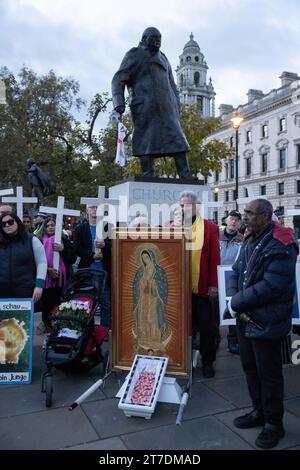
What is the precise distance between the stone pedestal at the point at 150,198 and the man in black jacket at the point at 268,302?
9.13 feet

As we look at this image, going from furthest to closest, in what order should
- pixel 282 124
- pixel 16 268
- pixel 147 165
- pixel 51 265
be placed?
1. pixel 282 124
2. pixel 147 165
3. pixel 51 265
4. pixel 16 268

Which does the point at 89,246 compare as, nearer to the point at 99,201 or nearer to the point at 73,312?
the point at 99,201

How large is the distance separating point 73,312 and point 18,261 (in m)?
0.84

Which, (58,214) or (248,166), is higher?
(248,166)

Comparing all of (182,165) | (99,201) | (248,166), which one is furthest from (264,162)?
(99,201)

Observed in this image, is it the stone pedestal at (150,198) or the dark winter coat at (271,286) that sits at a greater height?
the stone pedestal at (150,198)

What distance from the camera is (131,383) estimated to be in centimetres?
358

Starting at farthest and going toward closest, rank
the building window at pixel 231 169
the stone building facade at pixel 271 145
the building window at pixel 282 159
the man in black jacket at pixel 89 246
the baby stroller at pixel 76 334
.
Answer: the building window at pixel 231 169, the building window at pixel 282 159, the stone building facade at pixel 271 145, the man in black jacket at pixel 89 246, the baby stroller at pixel 76 334

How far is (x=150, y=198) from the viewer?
5.86 m

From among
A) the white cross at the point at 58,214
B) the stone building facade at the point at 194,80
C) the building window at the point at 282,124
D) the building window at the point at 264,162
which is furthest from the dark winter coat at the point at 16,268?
the stone building facade at the point at 194,80

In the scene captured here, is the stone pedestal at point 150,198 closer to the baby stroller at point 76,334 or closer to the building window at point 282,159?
the baby stroller at point 76,334

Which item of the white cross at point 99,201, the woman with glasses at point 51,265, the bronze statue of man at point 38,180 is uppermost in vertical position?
the bronze statue of man at point 38,180

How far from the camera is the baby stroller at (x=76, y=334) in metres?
3.98

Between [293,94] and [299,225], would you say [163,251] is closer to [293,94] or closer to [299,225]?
[299,225]
